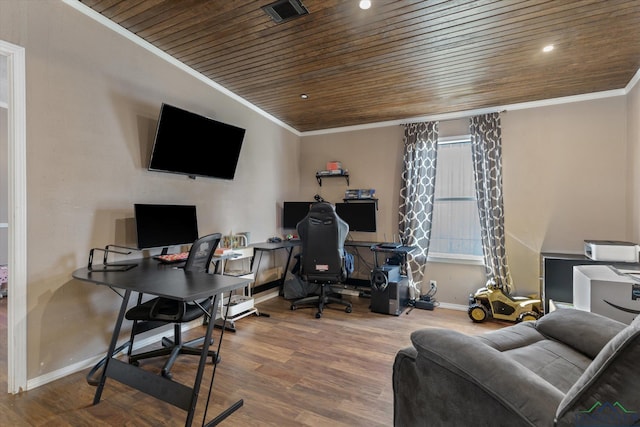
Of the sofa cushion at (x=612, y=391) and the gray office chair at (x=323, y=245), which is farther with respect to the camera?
the gray office chair at (x=323, y=245)

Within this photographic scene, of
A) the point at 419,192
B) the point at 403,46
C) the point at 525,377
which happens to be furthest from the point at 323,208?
the point at 525,377

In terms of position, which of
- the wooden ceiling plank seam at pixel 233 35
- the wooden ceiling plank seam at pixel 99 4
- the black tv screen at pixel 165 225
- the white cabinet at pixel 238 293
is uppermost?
the wooden ceiling plank seam at pixel 99 4

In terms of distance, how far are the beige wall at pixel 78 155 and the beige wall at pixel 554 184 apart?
11.9ft

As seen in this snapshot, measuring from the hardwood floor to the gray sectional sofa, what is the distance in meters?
0.76

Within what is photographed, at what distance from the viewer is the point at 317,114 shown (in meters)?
4.38

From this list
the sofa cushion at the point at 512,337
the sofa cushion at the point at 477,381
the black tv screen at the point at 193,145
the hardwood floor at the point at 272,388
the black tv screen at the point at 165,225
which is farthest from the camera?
the black tv screen at the point at 193,145

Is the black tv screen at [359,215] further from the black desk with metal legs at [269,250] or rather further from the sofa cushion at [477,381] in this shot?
the sofa cushion at [477,381]

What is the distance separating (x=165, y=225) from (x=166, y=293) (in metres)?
1.35

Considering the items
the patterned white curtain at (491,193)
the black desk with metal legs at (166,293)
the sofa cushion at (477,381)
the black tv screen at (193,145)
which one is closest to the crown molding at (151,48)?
the black tv screen at (193,145)

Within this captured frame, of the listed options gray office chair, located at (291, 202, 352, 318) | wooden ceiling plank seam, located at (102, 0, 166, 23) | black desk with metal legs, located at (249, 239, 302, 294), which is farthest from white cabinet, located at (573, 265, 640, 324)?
wooden ceiling plank seam, located at (102, 0, 166, 23)

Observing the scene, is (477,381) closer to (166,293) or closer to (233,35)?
(166,293)

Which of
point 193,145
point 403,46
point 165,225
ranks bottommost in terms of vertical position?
point 165,225

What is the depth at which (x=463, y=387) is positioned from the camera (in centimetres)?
112

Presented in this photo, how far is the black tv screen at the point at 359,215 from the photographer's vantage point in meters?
4.39
